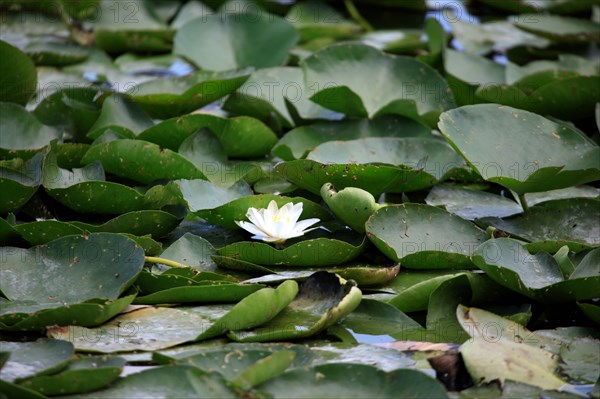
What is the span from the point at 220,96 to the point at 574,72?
862mm

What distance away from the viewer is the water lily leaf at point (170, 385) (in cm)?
101

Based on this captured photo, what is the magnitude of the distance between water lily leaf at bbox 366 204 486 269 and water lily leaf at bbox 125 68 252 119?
2.00ft

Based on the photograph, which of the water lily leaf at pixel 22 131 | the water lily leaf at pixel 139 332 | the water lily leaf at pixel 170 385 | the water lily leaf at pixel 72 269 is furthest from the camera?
the water lily leaf at pixel 22 131

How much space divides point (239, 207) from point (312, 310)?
27 centimetres

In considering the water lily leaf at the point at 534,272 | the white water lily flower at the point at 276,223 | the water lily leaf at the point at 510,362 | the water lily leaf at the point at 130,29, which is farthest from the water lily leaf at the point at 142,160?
the water lily leaf at the point at 130,29

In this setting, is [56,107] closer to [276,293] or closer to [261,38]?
[261,38]

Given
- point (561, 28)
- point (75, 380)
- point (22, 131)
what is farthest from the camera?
point (561, 28)

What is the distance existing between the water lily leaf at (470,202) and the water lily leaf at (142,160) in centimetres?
43

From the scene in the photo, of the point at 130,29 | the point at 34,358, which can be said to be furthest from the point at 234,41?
the point at 34,358

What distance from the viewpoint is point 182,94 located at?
1872 millimetres

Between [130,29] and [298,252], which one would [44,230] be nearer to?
[298,252]

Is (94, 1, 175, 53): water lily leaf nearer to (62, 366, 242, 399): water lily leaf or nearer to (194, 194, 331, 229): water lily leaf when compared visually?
(194, 194, 331, 229): water lily leaf

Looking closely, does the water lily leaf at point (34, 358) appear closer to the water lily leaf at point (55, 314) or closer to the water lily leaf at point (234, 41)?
the water lily leaf at point (55, 314)

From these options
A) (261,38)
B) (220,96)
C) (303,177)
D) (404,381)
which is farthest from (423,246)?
(261,38)
